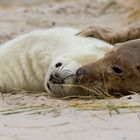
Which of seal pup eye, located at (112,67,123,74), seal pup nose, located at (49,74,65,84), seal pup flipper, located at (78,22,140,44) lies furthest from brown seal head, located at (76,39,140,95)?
seal pup flipper, located at (78,22,140,44)

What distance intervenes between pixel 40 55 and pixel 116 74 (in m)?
0.95

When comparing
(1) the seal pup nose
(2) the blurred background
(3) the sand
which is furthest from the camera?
(2) the blurred background

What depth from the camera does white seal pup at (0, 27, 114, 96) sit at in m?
6.21

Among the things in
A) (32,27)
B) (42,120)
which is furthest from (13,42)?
(32,27)

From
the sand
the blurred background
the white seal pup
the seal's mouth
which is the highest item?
the blurred background

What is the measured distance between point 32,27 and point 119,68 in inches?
276

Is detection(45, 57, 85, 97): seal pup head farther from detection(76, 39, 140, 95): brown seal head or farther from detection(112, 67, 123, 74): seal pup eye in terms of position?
detection(112, 67, 123, 74): seal pup eye

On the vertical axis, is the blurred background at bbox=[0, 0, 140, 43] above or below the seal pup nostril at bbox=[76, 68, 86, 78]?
above

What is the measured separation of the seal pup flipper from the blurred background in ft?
15.5

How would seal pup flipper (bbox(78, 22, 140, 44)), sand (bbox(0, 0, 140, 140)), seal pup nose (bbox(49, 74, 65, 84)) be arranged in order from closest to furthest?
1. sand (bbox(0, 0, 140, 140))
2. seal pup nose (bbox(49, 74, 65, 84))
3. seal pup flipper (bbox(78, 22, 140, 44))

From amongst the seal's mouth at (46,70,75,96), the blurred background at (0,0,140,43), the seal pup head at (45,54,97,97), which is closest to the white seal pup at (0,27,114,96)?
the seal pup head at (45,54,97,97)

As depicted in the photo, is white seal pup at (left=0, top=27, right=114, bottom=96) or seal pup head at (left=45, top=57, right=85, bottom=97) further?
white seal pup at (left=0, top=27, right=114, bottom=96)

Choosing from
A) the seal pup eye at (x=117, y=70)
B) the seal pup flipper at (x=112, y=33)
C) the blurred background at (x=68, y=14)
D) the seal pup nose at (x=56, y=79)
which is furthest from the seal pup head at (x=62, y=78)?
the blurred background at (x=68, y=14)

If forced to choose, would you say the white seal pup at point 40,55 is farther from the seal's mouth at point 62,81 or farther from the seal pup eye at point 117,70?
the seal pup eye at point 117,70
